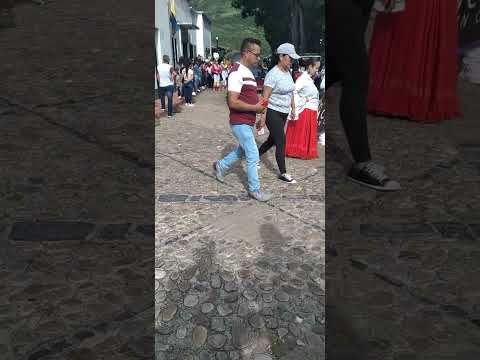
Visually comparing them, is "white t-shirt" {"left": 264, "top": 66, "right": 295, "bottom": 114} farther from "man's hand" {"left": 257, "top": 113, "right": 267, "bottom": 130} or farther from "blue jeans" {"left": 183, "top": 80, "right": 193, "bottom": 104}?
"blue jeans" {"left": 183, "top": 80, "right": 193, "bottom": 104}

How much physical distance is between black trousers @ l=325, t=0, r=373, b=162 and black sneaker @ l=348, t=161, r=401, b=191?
3.2 inches

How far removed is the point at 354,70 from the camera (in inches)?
135

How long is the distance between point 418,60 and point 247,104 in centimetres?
415

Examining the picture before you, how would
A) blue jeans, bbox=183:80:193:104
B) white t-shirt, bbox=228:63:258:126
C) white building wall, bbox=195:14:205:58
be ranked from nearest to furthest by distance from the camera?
white t-shirt, bbox=228:63:258:126, blue jeans, bbox=183:80:193:104, white building wall, bbox=195:14:205:58

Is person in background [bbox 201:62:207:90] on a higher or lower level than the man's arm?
lower

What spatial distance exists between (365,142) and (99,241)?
91.6 inches

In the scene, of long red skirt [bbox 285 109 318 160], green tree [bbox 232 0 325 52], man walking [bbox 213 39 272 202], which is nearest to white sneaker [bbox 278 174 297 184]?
man walking [bbox 213 39 272 202]

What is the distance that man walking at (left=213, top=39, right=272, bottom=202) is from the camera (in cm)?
383

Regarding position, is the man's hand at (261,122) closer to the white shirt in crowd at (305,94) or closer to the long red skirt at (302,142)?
the long red skirt at (302,142)

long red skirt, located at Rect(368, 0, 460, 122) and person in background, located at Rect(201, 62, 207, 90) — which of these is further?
person in background, located at Rect(201, 62, 207, 90)

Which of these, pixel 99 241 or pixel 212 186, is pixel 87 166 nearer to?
pixel 212 186

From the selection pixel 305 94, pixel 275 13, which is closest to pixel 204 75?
pixel 275 13

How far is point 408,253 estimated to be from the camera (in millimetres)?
2645

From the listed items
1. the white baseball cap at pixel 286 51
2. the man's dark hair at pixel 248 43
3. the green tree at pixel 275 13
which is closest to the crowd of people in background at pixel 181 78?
the white baseball cap at pixel 286 51
